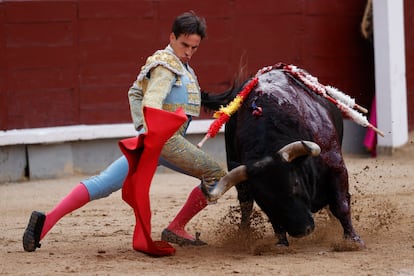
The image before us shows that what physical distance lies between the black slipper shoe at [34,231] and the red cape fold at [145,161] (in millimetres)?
342

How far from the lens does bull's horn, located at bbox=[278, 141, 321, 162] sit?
142 inches

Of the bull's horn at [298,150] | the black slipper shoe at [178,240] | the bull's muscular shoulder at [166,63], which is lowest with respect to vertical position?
the black slipper shoe at [178,240]

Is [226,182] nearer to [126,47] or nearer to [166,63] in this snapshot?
[166,63]

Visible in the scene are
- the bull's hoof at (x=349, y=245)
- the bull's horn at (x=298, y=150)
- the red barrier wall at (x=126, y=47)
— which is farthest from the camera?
the red barrier wall at (x=126, y=47)

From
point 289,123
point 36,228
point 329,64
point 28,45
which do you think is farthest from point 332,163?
point 329,64

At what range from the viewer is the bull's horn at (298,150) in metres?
3.61

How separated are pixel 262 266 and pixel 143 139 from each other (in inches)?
24.7

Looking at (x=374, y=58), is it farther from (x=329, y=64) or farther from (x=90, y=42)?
(x=90, y=42)

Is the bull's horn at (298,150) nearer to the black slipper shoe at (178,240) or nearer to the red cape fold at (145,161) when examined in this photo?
the red cape fold at (145,161)

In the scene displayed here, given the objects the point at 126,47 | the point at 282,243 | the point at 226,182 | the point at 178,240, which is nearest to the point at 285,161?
the point at 226,182

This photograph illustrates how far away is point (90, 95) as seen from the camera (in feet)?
22.7

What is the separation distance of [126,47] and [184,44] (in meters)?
3.11

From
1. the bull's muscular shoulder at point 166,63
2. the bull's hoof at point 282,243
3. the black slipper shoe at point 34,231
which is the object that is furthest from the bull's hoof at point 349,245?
the black slipper shoe at point 34,231

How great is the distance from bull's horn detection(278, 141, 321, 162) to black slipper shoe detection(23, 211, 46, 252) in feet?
3.11
